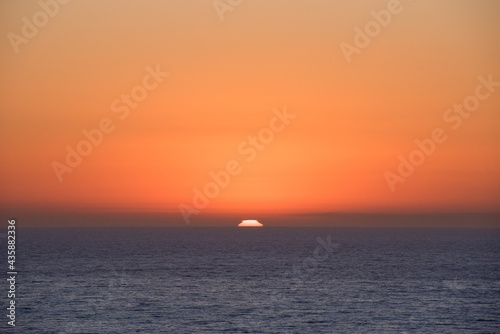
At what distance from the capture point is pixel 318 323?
3346 inches

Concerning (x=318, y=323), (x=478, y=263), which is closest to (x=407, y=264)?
(x=478, y=263)

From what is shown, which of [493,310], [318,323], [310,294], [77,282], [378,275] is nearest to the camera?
[318,323]

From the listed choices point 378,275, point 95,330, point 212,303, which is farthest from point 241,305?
point 378,275

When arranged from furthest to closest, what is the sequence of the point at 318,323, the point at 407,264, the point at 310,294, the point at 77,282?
the point at 407,264
the point at 77,282
the point at 310,294
the point at 318,323

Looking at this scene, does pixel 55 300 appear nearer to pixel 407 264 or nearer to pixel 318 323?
pixel 318 323

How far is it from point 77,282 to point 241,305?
4236 centimetres

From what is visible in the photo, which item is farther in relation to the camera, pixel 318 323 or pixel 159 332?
pixel 318 323

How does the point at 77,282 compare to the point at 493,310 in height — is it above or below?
above

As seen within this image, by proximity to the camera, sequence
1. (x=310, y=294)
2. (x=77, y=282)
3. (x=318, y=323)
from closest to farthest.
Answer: (x=318, y=323) < (x=310, y=294) < (x=77, y=282)

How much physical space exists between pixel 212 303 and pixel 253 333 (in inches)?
857

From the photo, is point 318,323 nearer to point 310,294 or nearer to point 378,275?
point 310,294

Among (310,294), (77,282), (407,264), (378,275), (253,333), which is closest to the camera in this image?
(253,333)

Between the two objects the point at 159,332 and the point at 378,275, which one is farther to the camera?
the point at 378,275

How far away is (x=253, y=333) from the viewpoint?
79.0m
